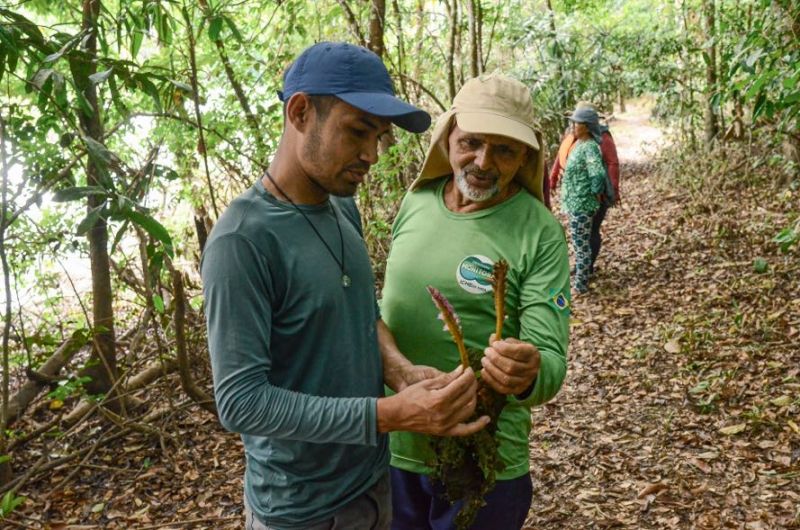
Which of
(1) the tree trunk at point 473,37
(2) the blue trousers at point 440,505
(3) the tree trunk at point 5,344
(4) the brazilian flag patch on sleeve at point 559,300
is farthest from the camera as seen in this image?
(1) the tree trunk at point 473,37

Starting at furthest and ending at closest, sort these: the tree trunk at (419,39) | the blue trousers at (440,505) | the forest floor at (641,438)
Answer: the tree trunk at (419,39) < the forest floor at (641,438) < the blue trousers at (440,505)

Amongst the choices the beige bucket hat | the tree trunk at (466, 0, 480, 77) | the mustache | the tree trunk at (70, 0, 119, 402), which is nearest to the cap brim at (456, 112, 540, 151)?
the beige bucket hat

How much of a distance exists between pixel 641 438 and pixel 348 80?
146 inches

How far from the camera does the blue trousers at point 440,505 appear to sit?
209cm

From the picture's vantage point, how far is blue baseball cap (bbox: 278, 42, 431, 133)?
62.8 inches

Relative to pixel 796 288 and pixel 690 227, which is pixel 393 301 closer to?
pixel 796 288

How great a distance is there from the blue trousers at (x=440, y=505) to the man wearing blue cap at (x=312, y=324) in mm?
369

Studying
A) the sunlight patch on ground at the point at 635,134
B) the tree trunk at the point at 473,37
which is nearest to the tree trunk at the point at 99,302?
the tree trunk at the point at 473,37

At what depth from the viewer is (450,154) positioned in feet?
7.61

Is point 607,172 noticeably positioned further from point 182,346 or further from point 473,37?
point 182,346

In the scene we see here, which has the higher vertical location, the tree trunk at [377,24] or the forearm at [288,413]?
the tree trunk at [377,24]

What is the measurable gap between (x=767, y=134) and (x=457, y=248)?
8.04 meters

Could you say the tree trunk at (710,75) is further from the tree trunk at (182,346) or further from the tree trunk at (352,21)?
the tree trunk at (182,346)

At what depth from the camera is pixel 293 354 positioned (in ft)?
5.44
